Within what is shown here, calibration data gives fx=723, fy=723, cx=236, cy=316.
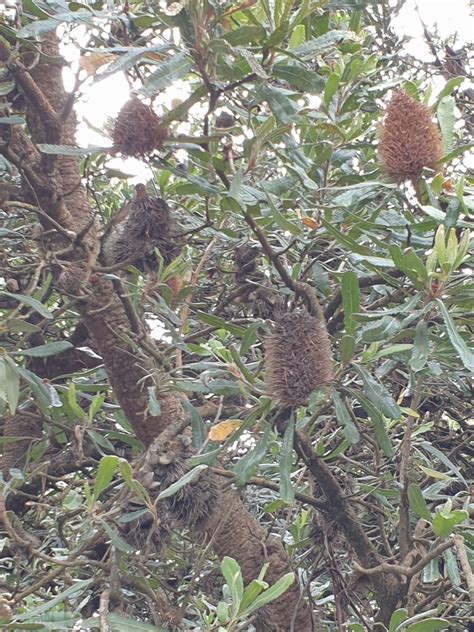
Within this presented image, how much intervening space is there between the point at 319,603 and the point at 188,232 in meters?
1.03

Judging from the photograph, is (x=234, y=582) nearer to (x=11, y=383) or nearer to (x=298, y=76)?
(x=11, y=383)

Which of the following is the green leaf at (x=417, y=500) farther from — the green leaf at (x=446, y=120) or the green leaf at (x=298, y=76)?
the green leaf at (x=298, y=76)

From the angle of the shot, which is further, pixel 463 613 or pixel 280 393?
pixel 463 613

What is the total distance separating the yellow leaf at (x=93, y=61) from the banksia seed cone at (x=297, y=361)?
597 millimetres

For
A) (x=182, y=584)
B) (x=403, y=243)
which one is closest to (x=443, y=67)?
(x=403, y=243)

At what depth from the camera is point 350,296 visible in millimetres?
1279

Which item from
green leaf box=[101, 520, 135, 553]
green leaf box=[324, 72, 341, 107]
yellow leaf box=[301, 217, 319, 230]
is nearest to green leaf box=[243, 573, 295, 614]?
green leaf box=[101, 520, 135, 553]

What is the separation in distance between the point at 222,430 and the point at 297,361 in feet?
0.64

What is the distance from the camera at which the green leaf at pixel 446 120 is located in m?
1.38

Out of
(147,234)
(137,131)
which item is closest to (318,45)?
(137,131)

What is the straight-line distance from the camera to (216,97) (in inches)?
48.5

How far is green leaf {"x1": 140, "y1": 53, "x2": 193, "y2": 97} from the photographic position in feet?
3.82

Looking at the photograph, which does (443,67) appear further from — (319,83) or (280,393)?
(280,393)

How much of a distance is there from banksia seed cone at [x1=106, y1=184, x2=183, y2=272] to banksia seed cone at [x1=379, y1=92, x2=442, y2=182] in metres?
0.48
